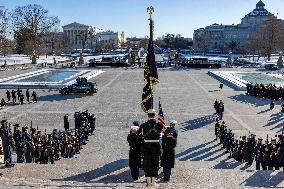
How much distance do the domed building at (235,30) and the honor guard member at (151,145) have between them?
137451 millimetres

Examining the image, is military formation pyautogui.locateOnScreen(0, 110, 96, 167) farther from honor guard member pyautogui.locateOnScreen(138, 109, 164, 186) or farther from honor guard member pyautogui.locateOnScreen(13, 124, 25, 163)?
honor guard member pyautogui.locateOnScreen(138, 109, 164, 186)

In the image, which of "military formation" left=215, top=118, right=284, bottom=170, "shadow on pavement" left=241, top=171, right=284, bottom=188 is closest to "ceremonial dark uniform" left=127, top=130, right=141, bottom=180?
"shadow on pavement" left=241, top=171, right=284, bottom=188

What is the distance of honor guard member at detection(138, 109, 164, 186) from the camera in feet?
23.1

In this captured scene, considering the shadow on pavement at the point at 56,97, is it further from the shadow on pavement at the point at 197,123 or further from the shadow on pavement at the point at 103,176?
the shadow on pavement at the point at 103,176

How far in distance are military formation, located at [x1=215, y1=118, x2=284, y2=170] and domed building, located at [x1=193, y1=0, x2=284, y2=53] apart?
13109cm

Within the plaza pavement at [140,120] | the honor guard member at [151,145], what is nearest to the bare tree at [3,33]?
the plaza pavement at [140,120]

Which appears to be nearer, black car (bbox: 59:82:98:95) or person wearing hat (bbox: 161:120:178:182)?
person wearing hat (bbox: 161:120:178:182)

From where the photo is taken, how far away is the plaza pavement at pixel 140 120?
7.66m

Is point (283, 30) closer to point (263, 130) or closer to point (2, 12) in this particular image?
point (2, 12)

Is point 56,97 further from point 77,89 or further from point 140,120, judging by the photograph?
point 140,120

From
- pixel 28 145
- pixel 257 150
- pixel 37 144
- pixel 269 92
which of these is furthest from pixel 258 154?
pixel 269 92

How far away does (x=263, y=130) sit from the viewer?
1714 cm

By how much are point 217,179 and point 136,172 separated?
1731 millimetres

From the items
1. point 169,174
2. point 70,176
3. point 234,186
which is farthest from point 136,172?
point 234,186
